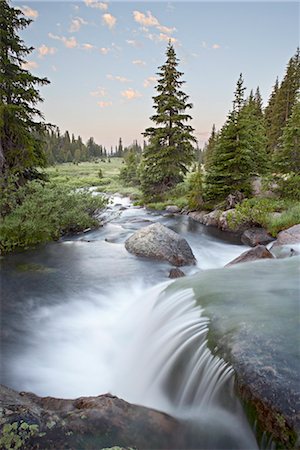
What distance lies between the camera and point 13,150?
10.5 m

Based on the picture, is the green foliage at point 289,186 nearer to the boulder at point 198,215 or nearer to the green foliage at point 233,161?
the green foliage at point 233,161

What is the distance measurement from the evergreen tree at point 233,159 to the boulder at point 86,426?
1335cm

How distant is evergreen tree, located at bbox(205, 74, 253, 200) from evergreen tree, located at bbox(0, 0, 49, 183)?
921cm

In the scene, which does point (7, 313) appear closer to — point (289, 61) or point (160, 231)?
point (160, 231)

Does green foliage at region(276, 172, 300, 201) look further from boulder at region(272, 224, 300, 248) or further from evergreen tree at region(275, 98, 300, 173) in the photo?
boulder at region(272, 224, 300, 248)

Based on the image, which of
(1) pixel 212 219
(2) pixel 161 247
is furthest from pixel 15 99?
(1) pixel 212 219

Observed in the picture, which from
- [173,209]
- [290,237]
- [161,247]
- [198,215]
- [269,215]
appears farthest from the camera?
[173,209]

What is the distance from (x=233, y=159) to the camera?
14383mm

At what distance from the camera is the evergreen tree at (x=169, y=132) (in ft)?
67.7

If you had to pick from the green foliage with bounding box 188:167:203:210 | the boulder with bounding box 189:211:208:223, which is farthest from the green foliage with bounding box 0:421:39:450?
the green foliage with bounding box 188:167:203:210

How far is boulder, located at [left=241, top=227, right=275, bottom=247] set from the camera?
10.3 m

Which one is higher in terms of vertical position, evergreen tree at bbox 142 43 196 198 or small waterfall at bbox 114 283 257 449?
evergreen tree at bbox 142 43 196 198

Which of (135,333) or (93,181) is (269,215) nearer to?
(135,333)

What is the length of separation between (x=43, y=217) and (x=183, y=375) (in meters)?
7.44
